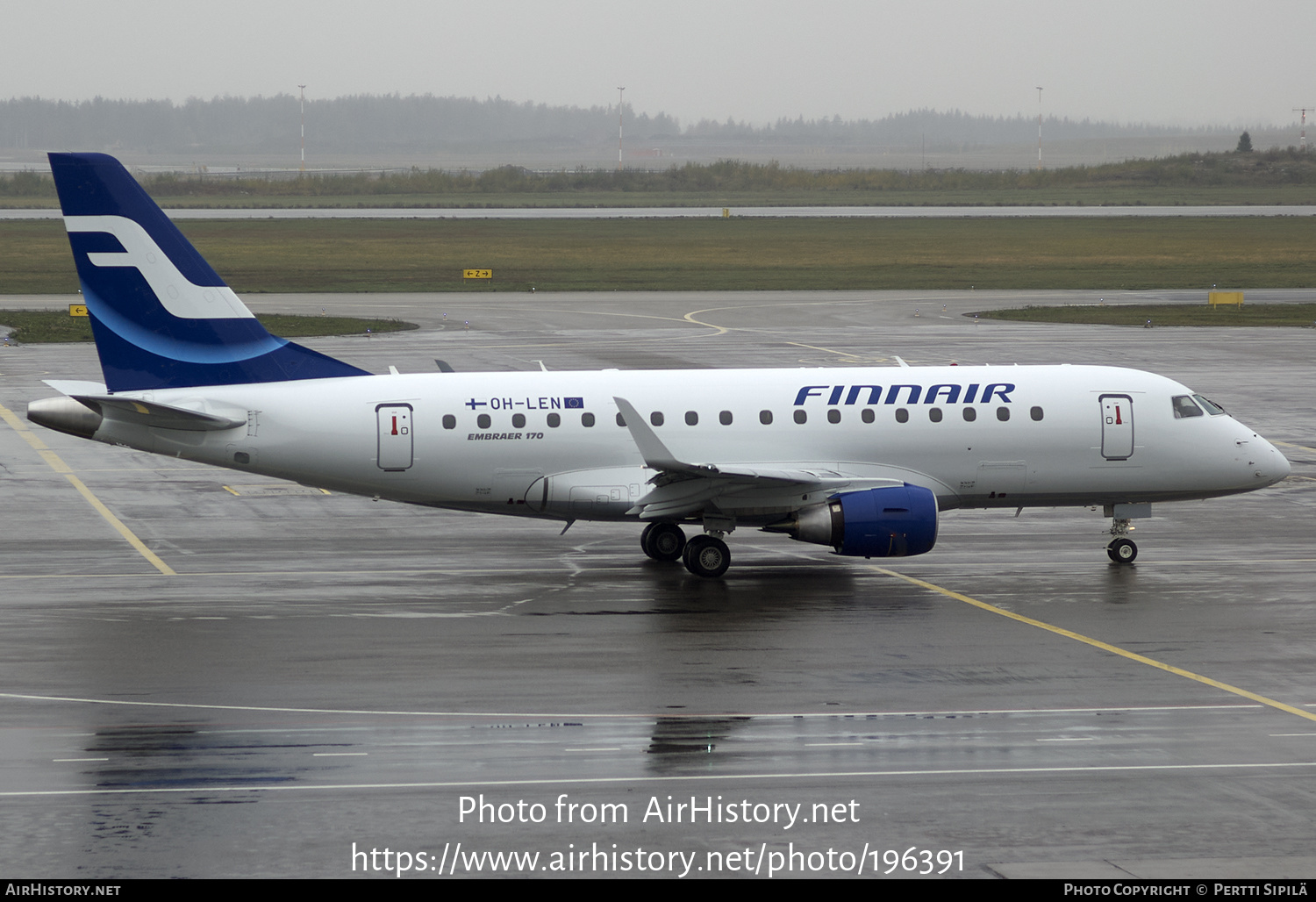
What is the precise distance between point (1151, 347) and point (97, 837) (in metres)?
58.0

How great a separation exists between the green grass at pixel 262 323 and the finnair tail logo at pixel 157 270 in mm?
39277

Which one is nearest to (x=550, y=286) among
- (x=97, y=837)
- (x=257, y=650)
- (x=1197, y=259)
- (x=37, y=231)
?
(x=1197, y=259)

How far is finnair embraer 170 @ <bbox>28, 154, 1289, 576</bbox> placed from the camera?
28406 mm

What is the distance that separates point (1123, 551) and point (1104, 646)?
7382 mm

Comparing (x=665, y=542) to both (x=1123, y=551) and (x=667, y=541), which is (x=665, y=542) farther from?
(x=1123, y=551)

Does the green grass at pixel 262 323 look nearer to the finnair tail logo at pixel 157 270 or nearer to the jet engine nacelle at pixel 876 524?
the finnair tail logo at pixel 157 270

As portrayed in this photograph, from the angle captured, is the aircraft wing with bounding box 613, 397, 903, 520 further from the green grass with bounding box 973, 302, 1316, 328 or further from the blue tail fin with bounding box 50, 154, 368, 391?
the green grass with bounding box 973, 302, 1316, 328

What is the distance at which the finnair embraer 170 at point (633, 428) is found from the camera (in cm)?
2841

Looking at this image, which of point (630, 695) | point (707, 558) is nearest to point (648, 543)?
point (707, 558)

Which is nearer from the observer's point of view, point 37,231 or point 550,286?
point 550,286

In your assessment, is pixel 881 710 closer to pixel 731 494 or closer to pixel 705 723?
pixel 705 723

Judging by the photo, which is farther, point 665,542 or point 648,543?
point 648,543

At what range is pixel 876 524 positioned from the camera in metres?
27.7
